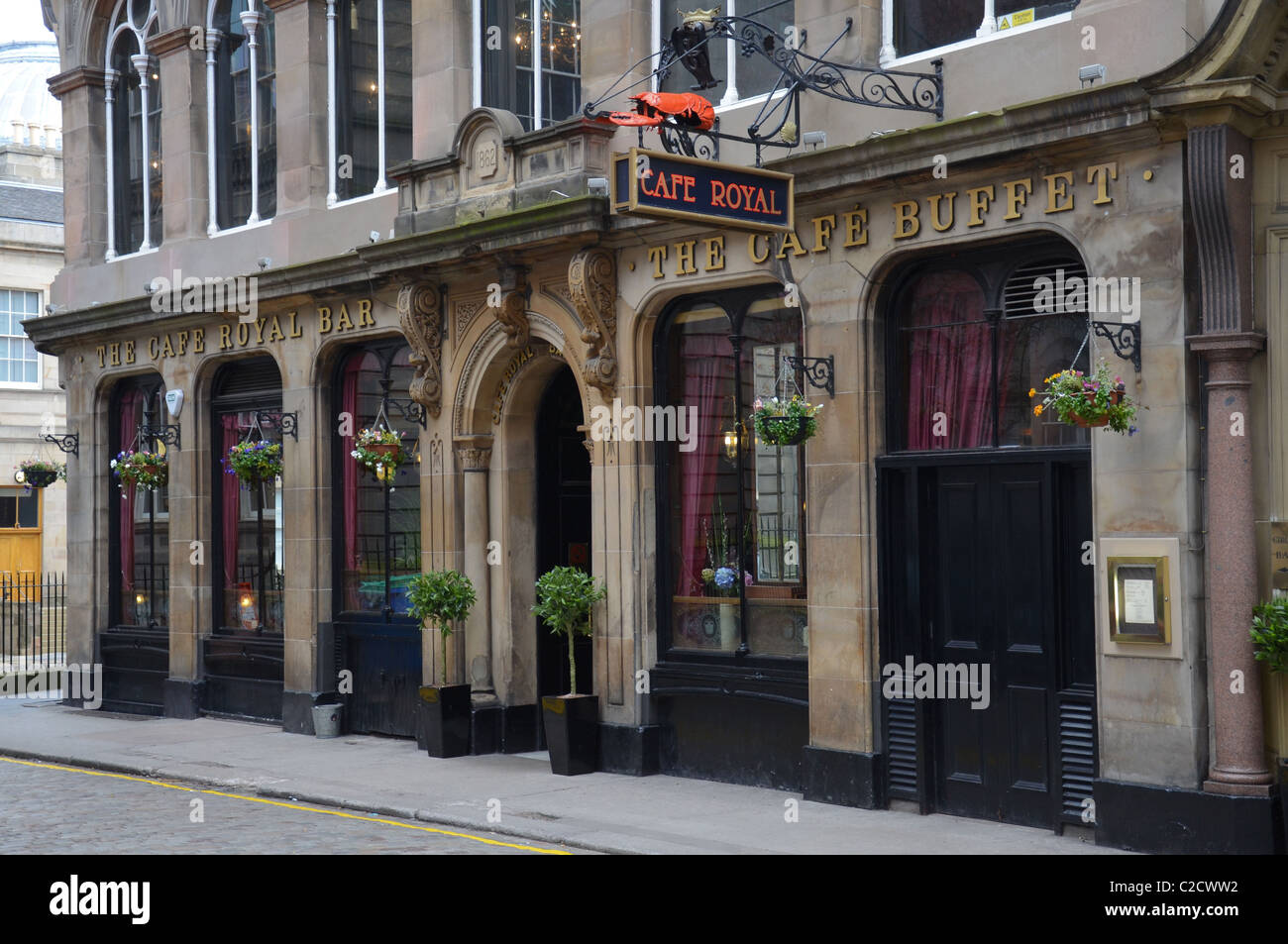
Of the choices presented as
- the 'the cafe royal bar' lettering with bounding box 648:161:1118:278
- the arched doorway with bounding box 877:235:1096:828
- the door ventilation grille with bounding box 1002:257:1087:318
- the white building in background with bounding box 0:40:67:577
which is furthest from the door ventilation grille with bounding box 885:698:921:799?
the white building in background with bounding box 0:40:67:577

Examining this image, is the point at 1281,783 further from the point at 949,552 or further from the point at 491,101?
the point at 491,101

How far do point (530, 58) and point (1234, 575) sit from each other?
9684 millimetres

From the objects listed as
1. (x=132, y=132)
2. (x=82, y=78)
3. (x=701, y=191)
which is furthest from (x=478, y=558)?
(x=82, y=78)

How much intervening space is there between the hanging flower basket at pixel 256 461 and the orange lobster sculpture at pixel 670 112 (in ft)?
26.3

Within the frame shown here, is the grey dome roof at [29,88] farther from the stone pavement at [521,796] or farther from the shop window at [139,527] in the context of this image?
the stone pavement at [521,796]

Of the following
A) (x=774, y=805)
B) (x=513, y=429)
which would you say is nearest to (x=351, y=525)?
(x=513, y=429)

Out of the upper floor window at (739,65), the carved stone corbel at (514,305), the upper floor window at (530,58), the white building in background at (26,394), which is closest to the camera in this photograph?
the upper floor window at (739,65)

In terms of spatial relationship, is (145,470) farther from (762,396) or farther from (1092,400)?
(1092,400)

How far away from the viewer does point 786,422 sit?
12859mm

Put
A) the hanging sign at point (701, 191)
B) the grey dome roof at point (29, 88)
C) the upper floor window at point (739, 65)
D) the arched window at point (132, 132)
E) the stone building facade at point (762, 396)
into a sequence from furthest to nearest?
1. the grey dome roof at point (29, 88)
2. the arched window at point (132, 132)
3. the upper floor window at point (739, 65)
4. the hanging sign at point (701, 191)
5. the stone building facade at point (762, 396)

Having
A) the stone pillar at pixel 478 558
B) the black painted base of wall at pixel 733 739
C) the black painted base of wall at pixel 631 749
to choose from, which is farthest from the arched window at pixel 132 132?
the black painted base of wall at pixel 733 739

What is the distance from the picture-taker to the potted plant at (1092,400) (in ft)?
35.3

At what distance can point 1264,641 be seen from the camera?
10383mm

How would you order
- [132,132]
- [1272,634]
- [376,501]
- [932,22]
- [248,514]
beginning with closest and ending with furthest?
[1272,634] < [932,22] < [376,501] < [248,514] < [132,132]
